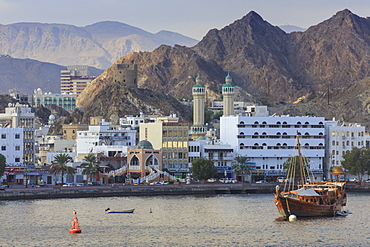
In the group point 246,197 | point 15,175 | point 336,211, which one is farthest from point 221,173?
point 336,211

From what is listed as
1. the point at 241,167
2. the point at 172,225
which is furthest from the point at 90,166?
the point at 172,225

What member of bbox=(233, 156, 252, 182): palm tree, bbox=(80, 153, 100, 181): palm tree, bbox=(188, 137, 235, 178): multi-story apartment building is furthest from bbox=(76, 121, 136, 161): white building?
bbox=(233, 156, 252, 182): palm tree

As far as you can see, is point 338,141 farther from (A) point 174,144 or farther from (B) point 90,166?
(B) point 90,166

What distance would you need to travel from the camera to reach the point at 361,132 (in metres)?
189

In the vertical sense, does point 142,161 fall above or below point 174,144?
below

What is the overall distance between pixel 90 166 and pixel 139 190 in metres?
13.1

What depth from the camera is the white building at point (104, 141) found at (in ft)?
595

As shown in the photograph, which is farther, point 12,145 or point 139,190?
point 12,145

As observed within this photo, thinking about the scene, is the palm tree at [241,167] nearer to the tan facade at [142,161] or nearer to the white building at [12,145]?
the tan facade at [142,161]

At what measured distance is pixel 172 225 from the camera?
11519 centimetres

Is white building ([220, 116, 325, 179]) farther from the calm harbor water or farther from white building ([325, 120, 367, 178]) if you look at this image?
the calm harbor water

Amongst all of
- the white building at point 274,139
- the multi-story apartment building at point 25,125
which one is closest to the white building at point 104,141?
the multi-story apartment building at point 25,125

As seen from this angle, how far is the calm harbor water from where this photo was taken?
10225 cm

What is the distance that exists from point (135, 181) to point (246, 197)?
76.8 feet
